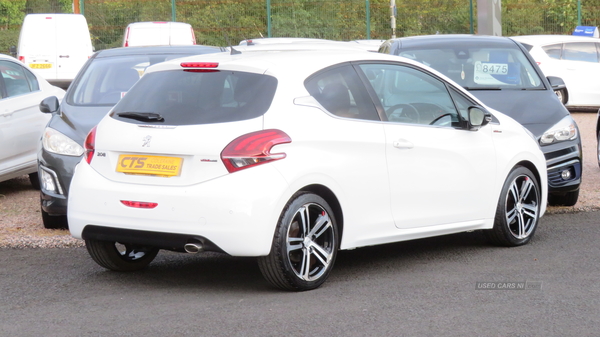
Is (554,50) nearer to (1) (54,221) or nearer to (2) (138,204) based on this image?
(1) (54,221)

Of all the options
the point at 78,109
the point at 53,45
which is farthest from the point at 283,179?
the point at 53,45

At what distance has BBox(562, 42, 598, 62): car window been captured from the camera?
20.7 meters

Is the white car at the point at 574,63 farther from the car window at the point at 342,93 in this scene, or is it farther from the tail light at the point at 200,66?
the tail light at the point at 200,66

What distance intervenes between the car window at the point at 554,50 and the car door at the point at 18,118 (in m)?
13.2

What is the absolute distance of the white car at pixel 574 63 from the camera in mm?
20344

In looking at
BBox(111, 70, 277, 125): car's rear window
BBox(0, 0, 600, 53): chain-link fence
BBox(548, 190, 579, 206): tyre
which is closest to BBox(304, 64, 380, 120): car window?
BBox(111, 70, 277, 125): car's rear window

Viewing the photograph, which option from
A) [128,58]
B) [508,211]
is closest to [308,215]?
[508,211]

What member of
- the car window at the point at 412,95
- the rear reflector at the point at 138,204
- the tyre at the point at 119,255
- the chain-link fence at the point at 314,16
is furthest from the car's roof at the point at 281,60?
the chain-link fence at the point at 314,16

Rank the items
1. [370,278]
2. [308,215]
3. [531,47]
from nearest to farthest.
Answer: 1. [308,215]
2. [370,278]
3. [531,47]

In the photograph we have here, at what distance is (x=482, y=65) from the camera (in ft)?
32.4

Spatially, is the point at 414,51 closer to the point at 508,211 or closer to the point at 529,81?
the point at 529,81

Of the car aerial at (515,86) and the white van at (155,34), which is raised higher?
the white van at (155,34)

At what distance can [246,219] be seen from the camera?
5332 mm

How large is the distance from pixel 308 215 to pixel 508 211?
2203 mm
